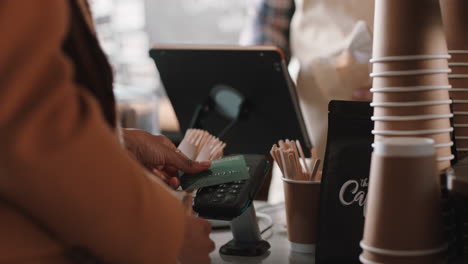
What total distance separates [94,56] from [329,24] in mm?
1194

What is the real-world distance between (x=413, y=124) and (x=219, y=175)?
337 millimetres

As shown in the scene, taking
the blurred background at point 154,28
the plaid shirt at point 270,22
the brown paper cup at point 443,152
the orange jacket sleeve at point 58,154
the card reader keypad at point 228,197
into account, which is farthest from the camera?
the blurred background at point 154,28

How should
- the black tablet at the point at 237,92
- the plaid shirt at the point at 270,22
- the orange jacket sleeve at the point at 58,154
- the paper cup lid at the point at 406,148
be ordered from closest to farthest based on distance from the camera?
1. the orange jacket sleeve at the point at 58,154
2. the paper cup lid at the point at 406,148
3. the black tablet at the point at 237,92
4. the plaid shirt at the point at 270,22

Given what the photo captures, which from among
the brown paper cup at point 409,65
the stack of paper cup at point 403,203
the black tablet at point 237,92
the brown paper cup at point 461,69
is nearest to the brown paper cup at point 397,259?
the stack of paper cup at point 403,203

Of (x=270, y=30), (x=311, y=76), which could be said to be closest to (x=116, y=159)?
(x=311, y=76)

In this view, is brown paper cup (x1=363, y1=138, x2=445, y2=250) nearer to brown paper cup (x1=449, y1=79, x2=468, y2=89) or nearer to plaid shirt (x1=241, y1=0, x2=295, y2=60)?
brown paper cup (x1=449, y1=79, x2=468, y2=89)

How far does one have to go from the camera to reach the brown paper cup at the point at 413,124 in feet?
2.31

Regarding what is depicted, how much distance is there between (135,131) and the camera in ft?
3.19

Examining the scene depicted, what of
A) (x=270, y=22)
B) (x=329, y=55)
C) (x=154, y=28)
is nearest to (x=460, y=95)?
(x=329, y=55)

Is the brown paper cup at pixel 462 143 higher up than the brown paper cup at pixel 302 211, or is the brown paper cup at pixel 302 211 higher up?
the brown paper cup at pixel 462 143

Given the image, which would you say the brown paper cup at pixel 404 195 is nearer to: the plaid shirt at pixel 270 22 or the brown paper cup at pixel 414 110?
the brown paper cup at pixel 414 110

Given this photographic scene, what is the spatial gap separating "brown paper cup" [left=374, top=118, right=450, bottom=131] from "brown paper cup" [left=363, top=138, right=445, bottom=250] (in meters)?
0.07

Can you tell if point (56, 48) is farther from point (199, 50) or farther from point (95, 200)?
point (199, 50)

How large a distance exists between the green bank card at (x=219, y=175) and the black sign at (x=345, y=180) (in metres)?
0.14
